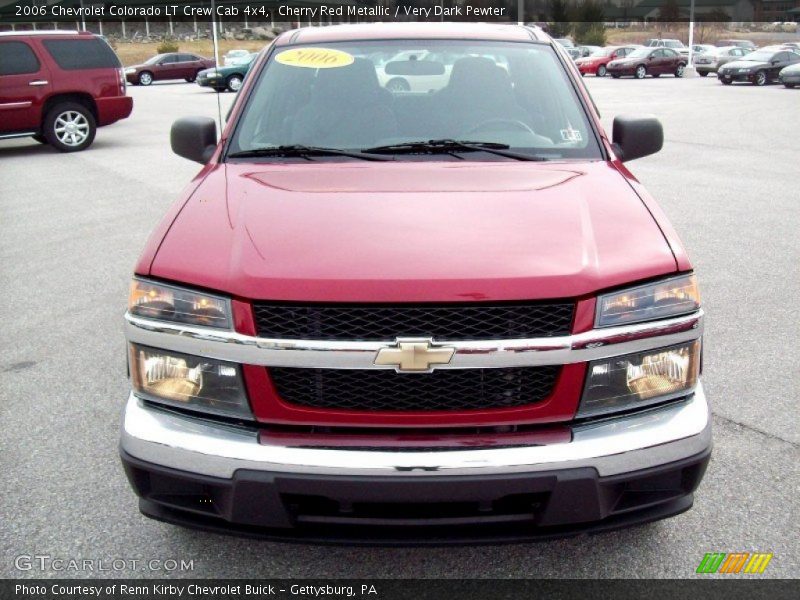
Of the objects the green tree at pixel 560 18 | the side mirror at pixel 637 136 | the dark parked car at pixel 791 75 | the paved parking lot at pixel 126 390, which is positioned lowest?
the paved parking lot at pixel 126 390

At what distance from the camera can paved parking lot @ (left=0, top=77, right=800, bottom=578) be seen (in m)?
2.98

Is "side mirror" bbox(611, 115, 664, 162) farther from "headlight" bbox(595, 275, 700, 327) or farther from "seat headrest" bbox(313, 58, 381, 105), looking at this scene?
"headlight" bbox(595, 275, 700, 327)

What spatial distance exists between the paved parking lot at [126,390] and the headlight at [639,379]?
26.2 inches

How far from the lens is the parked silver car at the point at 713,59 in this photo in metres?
40.4

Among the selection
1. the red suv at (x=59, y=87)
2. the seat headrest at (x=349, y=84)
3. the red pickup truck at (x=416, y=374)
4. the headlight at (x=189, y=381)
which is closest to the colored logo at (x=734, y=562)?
the red pickup truck at (x=416, y=374)

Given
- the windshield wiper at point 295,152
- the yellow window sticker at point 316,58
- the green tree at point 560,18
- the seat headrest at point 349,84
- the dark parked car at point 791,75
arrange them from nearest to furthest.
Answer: the windshield wiper at point 295,152, the seat headrest at point 349,84, the yellow window sticker at point 316,58, the dark parked car at point 791,75, the green tree at point 560,18

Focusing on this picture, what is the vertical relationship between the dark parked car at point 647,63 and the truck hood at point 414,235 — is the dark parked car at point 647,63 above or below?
below

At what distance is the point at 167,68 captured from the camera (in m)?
42.2

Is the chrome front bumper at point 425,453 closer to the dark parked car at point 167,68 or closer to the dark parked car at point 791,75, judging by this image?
the dark parked car at point 791,75

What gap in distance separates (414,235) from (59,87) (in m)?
13.4

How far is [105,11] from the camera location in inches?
2746

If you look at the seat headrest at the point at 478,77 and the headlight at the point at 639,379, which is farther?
the seat headrest at the point at 478,77

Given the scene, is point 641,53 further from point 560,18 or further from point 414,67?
point 414,67

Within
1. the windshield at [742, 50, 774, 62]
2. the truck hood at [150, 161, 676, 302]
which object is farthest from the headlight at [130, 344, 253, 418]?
the windshield at [742, 50, 774, 62]
